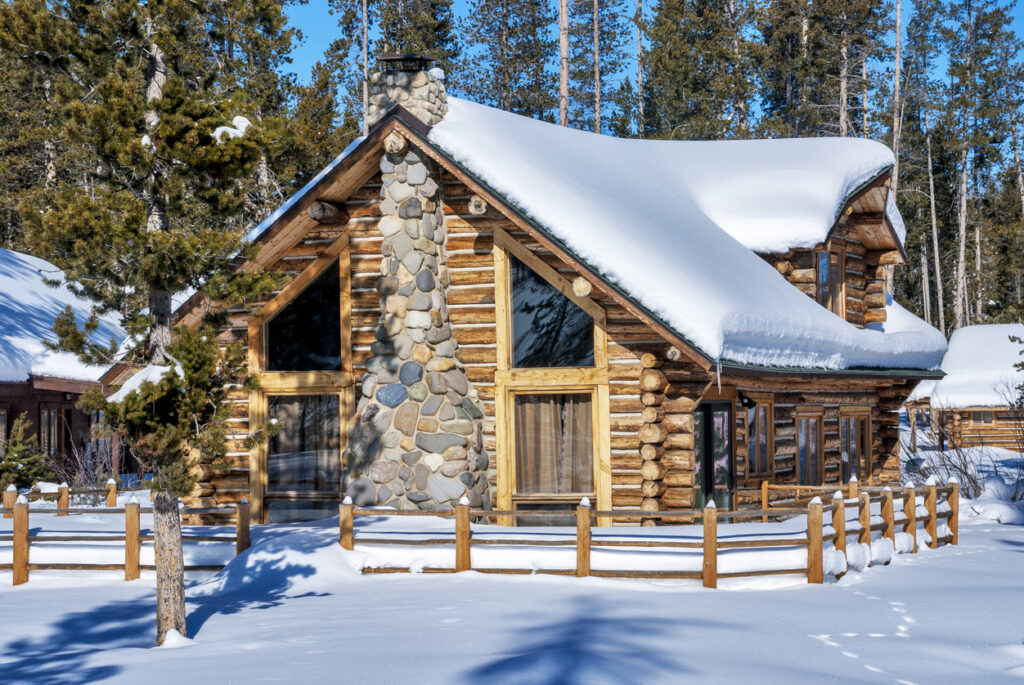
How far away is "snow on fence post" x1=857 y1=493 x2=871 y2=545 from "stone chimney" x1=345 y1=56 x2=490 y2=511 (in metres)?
5.11

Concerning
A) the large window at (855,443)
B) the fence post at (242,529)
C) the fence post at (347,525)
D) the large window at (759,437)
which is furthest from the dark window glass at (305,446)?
the large window at (855,443)

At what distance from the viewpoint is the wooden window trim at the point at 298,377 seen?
17.3m

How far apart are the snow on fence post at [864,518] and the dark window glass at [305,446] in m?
7.61

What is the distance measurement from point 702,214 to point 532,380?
6.04m

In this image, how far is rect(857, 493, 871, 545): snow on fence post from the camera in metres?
14.0

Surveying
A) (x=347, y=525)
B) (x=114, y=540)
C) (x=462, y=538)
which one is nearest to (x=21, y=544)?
(x=114, y=540)

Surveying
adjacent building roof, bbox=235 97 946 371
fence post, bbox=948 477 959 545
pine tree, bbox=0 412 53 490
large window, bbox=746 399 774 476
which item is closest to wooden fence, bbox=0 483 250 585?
adjacent building roof, bbox=235 97 946 371

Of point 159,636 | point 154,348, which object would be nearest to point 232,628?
point 159,636

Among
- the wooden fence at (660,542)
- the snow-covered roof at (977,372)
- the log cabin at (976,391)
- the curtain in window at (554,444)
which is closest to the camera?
the wooden fence at (660,542)

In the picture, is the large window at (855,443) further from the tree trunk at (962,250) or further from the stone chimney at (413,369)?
the tree trunk at (962,250)

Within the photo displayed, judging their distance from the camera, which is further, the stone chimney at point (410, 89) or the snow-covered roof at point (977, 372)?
the snow-covered roof at point (977, 372)

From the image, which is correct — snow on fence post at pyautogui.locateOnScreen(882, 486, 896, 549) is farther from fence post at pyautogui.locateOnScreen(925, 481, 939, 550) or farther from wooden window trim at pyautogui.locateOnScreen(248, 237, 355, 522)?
wooden window trim at pyautogui.locateOnScreen(248, 237, 355, 522)

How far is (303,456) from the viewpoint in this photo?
1741cm

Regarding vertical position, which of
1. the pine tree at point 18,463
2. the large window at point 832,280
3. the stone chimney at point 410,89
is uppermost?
the stone chimney at point 410,89
